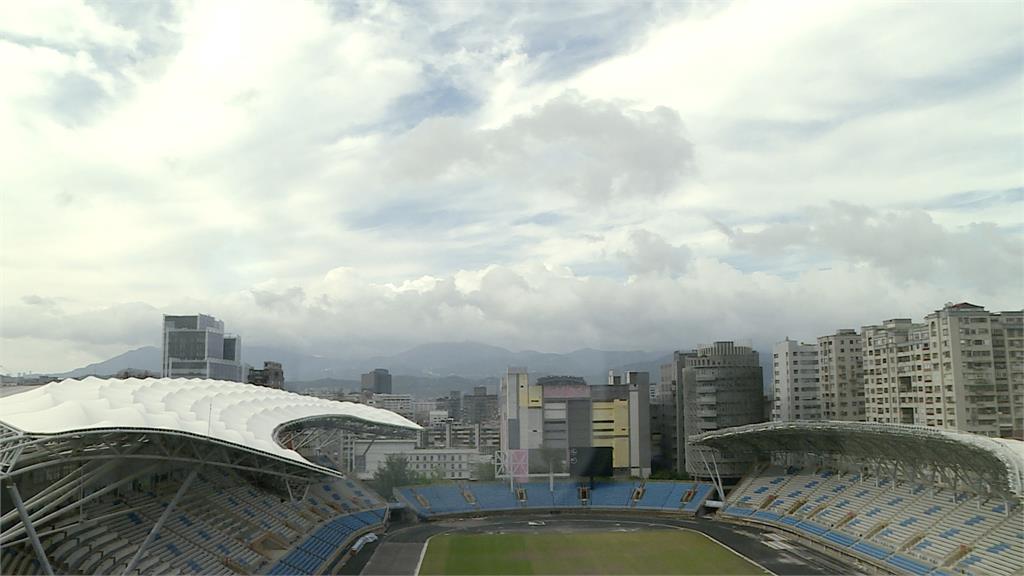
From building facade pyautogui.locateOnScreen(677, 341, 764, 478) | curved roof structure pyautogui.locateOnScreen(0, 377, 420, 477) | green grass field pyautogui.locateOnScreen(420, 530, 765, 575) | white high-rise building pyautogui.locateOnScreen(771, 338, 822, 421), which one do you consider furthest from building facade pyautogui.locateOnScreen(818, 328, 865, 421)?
curved roof structure pyautogui.locateOnScreen(0, 377, 420, 477)

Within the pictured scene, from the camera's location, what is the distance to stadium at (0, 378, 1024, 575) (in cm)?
1769

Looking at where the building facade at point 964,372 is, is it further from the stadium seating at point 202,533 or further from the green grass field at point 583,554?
the stadium seating at point 202,533

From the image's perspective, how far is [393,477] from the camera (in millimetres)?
44000

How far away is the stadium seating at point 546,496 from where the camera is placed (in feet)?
138

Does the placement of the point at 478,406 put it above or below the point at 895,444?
below

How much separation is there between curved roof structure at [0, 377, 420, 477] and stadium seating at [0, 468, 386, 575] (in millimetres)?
2821

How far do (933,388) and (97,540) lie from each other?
41340 mm

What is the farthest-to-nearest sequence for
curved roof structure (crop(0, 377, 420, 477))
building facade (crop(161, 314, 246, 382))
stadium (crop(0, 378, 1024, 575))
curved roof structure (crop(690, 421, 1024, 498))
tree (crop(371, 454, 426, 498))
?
1. building facade (crop(161, 314, 246, 382))
2. tree (crop(371, 454, 426, 498))
3. curved roof structure (crop(690, 421, 1024, 498))
4. stadium (crop(0, 378, 1024, 575))
5. curved roof structure (crop(0, 377, 420, 477))

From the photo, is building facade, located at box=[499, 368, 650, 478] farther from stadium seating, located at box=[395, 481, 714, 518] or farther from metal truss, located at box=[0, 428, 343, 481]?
metal truss, located at box=[0, 428, 343, 481]

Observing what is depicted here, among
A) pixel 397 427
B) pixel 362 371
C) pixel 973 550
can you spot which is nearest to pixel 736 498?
pixel 973 550

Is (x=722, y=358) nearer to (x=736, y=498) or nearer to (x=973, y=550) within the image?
(x=736, y=498)

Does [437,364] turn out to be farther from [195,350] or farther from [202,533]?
[202,533]

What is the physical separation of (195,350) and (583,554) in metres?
55.5

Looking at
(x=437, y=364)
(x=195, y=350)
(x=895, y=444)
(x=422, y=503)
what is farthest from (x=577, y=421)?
(x=437, y=364)
